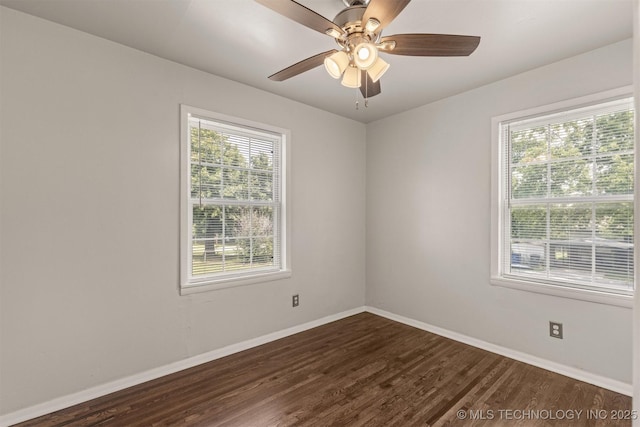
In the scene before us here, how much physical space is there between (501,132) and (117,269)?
3605mm

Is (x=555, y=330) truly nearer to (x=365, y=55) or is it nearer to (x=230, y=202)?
(x=365, y=55)

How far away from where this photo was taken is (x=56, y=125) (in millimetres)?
2104

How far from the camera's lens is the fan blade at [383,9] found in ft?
4.37

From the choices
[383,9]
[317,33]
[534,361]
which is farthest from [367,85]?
[534,361]

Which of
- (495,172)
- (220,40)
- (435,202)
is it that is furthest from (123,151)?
(495,172)

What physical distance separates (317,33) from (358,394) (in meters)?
2.65

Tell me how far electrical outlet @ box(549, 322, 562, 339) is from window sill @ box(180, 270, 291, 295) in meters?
2.48

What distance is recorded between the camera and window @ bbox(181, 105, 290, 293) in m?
2.77

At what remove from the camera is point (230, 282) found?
2.95 meters

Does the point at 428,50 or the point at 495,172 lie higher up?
the point at 428,50

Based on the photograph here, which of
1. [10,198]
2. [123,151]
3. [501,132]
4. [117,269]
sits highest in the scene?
[501,132]

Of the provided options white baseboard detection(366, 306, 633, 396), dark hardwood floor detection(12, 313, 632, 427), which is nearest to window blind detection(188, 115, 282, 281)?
dark hardwood floor detection(12, 313, 632, 427)

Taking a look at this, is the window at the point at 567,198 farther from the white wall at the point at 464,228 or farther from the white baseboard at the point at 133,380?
the white baseboard at the point at 133,380

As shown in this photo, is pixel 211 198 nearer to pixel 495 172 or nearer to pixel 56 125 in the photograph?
pixel 56 125
